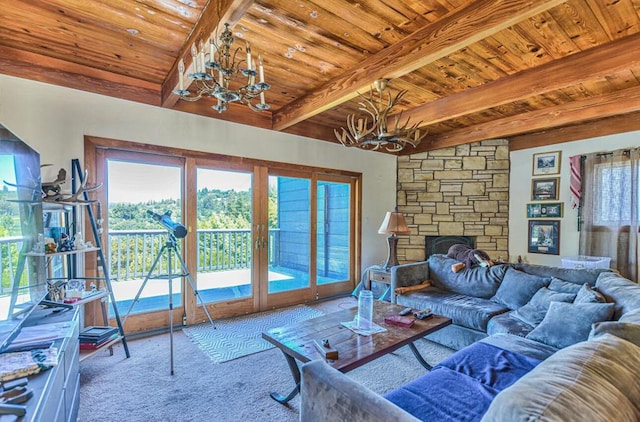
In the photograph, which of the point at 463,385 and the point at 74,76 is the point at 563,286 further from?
the point at 74,76

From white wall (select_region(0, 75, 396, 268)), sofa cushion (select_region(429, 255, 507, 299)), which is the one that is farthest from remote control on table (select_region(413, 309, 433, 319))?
white wall (select_region(0, 75, 396, 268))

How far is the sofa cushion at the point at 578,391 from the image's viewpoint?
821 mm

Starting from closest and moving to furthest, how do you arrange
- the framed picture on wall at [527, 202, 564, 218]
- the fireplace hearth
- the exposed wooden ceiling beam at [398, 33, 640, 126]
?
the exposed wooden ceiling beam at [398, 33, 640, 126]
the framed picture on wall at [527, 202, 564, 218]
the fireplace hearth

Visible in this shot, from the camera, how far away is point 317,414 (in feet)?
4.31

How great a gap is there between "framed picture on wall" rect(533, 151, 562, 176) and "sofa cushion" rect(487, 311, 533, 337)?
3018 mm

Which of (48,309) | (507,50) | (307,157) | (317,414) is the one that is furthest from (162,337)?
(507,50)

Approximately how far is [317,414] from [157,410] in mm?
1342

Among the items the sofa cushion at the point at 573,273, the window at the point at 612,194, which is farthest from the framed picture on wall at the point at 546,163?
the sofa cushion at the point at 573,273

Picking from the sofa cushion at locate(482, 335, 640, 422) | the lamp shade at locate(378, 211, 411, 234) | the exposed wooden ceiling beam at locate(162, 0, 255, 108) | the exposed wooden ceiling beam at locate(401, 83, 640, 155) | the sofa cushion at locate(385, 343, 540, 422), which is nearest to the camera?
the sofa cushion at locate(482, 335, 640, 422)

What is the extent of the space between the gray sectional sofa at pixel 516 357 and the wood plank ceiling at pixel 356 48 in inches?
68.5

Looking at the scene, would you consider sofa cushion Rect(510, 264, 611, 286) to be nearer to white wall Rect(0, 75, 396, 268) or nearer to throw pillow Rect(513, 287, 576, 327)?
throw pillow Rect(513, 287, 576, 327)

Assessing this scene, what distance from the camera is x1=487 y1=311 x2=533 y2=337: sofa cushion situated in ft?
7.67

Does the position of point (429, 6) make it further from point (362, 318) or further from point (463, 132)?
point (463, 132)

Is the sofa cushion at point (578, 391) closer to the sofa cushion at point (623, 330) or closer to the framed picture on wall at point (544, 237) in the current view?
the sofa cushion at point (623, 330)
